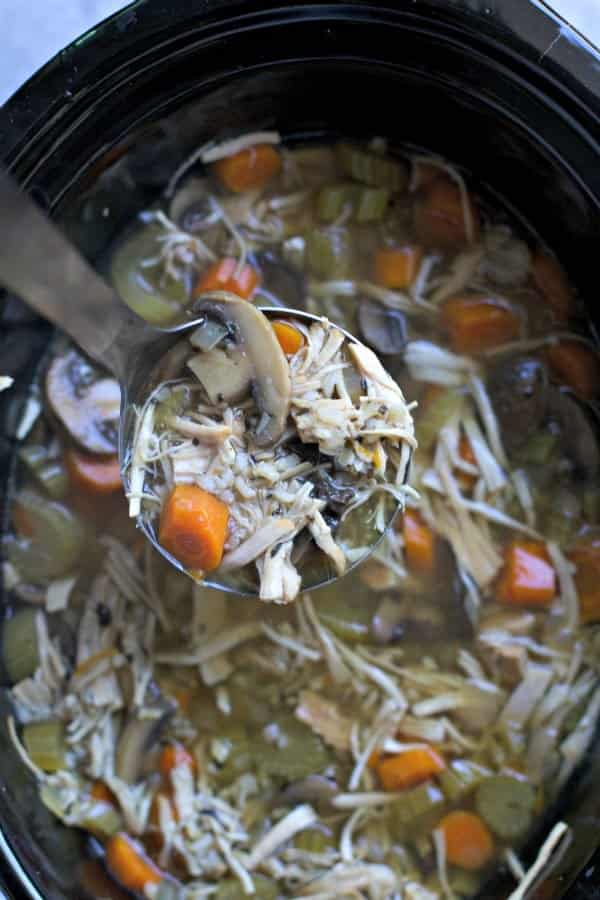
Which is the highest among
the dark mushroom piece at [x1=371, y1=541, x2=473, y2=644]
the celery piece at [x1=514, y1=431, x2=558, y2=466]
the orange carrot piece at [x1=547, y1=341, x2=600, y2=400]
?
the orange carrot piece at [x1=547, y1=341, x2=600, y2=400]

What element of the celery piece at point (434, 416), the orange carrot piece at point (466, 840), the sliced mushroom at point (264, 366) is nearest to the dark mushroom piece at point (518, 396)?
the celery piece at point (434, 416)

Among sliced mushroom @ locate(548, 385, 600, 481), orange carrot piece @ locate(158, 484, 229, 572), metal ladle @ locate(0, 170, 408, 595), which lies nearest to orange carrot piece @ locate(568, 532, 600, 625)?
sliced mushroom @ locate(548, 385, 600, 481)

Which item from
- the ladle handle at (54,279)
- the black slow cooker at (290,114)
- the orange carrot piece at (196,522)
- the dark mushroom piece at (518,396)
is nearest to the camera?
the ladle handle at (54,279)

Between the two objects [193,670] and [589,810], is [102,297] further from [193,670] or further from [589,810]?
[589,810]

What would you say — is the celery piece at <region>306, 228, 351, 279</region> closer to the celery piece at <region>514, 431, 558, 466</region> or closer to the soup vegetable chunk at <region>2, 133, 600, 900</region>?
the soup vegetable chunk at <region>2, 133, 600, 900</region>

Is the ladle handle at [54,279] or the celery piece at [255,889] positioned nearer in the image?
the ladle handle at [54,279]

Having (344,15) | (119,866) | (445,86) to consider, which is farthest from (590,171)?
(119,866)

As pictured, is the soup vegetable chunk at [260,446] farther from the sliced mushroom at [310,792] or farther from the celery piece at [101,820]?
the celery piece at [101,820]
